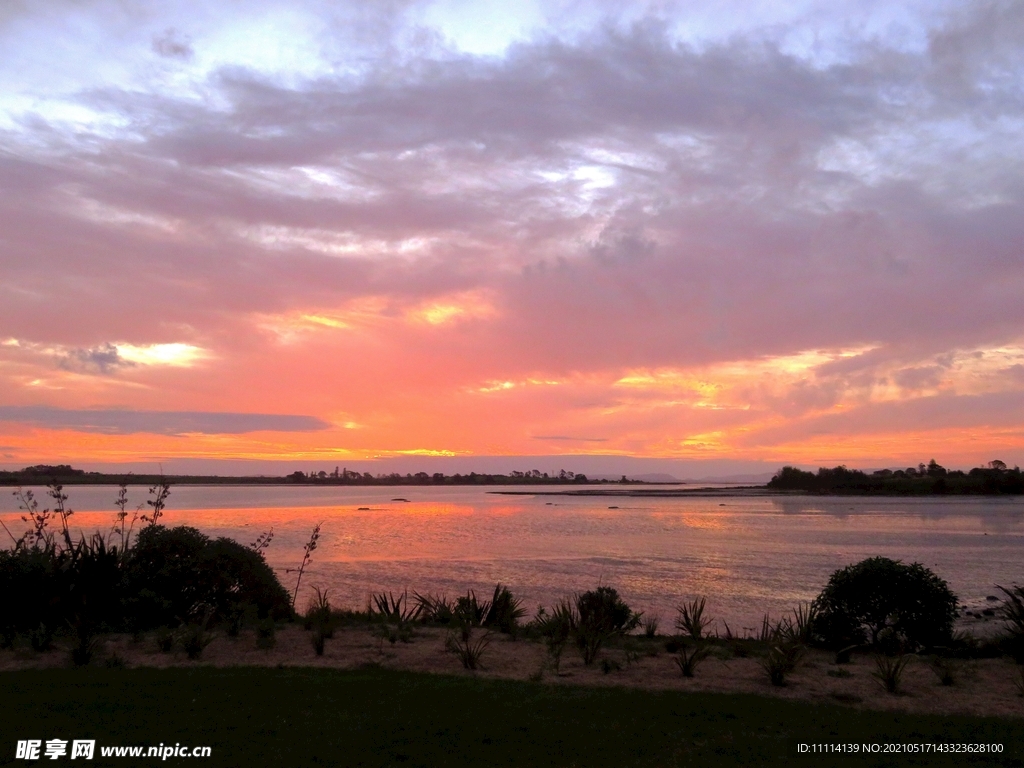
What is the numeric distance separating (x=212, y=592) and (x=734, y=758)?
32.1ft

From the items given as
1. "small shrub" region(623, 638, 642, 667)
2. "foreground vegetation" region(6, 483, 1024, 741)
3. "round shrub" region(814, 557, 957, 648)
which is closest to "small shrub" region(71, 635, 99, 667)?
"foreground vegetation" region(6, 483, 1024, 741)

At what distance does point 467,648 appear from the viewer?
10461mm

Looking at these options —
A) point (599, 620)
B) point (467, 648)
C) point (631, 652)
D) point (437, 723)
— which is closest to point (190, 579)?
point (467, 648)

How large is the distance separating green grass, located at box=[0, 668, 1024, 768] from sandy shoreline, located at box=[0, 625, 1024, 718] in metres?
0.87

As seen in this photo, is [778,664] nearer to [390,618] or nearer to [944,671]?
[944,671]

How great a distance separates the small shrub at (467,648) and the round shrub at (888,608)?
531cm

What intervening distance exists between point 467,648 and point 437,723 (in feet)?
11.3

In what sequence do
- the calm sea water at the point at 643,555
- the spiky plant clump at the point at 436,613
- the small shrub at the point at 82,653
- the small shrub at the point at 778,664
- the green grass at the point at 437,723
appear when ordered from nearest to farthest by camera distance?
the green grass at the point at 437,723 < the small shrub at the point at 778,664 < the small shrub at the point at 82,653 < the spiky plant clump at the point at 436,613 < the calm sea water at the point at 643,555

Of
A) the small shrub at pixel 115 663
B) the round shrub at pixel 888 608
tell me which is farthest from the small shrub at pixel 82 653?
the round shrub at pixel 888 608

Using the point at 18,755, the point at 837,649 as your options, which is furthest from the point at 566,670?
the point at 18,755

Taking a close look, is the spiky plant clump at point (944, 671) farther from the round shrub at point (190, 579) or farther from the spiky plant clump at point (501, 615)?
the round shrub at point (190, 579)

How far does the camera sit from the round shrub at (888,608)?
1187 cm

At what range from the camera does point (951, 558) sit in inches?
1163

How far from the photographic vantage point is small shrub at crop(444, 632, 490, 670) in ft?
33.1
